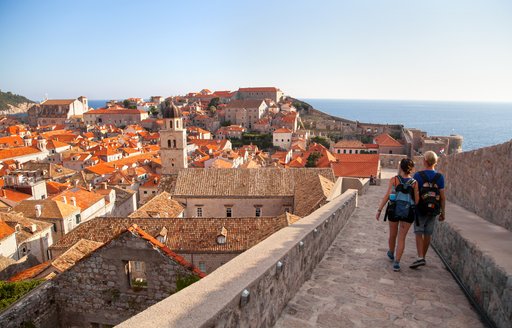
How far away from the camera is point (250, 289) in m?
3.22

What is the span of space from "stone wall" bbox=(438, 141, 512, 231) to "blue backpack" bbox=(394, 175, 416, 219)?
178 centimetres

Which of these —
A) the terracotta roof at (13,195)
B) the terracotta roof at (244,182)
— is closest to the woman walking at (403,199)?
the terracotta roof at (244,182)

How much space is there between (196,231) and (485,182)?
13.1 meters

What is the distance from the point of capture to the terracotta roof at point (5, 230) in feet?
69.7

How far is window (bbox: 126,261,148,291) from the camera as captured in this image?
7.39 meters

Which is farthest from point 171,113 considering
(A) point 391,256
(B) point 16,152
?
(B) point 16,152

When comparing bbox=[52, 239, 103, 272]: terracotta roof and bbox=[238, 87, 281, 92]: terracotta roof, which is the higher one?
bbox=[238, 87, 281, 92]: terracotta roof

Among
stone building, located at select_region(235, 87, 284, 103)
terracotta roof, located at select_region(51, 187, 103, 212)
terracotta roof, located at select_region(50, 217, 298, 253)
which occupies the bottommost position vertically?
terracotta roof, located at select_region(51, 187, 103, 212)

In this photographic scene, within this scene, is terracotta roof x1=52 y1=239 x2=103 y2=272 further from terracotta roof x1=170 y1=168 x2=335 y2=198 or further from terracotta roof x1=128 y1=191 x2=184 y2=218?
terracotta roof x1=170 y1=168 x2=335 y2=198

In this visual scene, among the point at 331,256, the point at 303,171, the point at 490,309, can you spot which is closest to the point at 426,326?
the point at 490,309

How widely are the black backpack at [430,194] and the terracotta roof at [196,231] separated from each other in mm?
10783

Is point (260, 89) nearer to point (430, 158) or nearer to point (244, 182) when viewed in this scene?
point (244, 182)

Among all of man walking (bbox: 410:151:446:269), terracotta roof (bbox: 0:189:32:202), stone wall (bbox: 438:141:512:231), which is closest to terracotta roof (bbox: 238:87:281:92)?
terracotta roof (bbox: 0:189:32:202)

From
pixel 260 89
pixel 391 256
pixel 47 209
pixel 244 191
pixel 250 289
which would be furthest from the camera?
pixel 260 89
